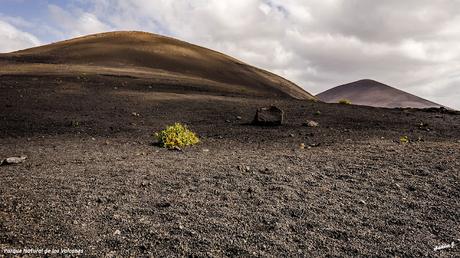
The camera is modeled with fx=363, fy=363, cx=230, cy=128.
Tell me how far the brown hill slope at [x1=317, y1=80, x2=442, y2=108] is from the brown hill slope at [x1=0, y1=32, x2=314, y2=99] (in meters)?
62.7

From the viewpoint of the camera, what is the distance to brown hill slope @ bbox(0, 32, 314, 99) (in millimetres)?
27734

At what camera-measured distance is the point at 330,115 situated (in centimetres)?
1487

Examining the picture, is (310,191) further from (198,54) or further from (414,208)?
(198,54)

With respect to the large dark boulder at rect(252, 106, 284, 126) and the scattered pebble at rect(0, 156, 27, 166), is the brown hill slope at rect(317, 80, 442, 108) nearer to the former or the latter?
the large dark boulder at rect(252, 106, 284, 126)

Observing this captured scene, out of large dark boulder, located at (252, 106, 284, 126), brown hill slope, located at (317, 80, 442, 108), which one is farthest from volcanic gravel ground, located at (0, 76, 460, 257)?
brown hill slope, located at (317, 80, 442, 108)

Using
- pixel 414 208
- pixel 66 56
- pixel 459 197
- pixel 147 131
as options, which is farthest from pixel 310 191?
pixel 66 56

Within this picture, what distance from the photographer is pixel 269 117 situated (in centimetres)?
1309

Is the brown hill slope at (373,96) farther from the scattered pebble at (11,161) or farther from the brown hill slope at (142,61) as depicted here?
the scattered pebble at (11,161)

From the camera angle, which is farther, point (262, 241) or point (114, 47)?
point (114, 47)

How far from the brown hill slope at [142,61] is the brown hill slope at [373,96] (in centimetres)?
6269

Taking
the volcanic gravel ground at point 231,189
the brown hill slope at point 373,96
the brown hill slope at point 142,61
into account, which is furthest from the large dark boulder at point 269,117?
the brown hill slope at point 373,96

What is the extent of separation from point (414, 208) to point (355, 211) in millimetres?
1002

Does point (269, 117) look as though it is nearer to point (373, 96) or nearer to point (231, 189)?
point (231, 189)

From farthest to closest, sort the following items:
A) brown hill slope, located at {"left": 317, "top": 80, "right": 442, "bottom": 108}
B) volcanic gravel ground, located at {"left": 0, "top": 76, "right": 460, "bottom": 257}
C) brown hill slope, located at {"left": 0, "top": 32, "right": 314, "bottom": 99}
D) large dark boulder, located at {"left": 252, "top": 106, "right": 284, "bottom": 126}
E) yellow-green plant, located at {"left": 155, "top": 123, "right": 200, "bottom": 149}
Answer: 1. brown hill slope, located at {"left": 317, "top": 80, "right": 442, "bottom": 108}
2. brown hill slope, located at {"left": 0, "top": 32, "right": 314, "bottom": 99}
3. large dark boulder, located at {"left": 252, "top": 106, "right": 284, "bottom": 126}
4. yellow-green plant, located at {"left": 155, "top": 123, "right": 200, "bottom": 149}
5. volcanic gravel ground, located at {"left": 0, "top": 76, "right": 460, "bottom": 257}
